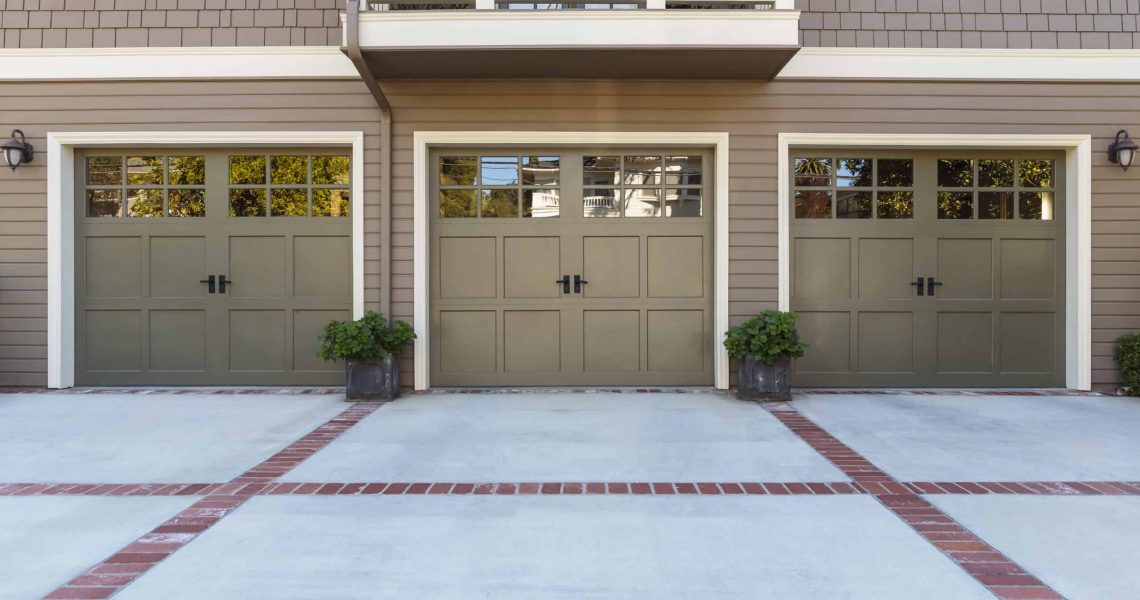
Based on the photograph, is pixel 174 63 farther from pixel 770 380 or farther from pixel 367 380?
pixel 770 380

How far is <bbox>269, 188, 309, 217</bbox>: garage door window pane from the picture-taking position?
6234 millimetres

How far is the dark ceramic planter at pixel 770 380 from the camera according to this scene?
5598mm

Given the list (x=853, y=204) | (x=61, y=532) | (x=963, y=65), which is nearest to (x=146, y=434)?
(x=61, y=532)

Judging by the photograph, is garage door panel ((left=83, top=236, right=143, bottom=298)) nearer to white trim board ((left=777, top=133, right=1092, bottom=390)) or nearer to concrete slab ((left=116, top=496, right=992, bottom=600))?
concrete slab ((left=116, top=496, right=992, bottom=600))

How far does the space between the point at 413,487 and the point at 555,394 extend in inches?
100.0

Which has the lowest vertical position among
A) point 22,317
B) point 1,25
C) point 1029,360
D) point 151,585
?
point 151,585

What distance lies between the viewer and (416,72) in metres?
5.80

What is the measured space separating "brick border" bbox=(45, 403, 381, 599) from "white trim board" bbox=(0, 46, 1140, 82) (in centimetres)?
354

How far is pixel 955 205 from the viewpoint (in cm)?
625

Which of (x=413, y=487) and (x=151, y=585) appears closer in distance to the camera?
(x=151, y=585)

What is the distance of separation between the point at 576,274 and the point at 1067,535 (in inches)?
163

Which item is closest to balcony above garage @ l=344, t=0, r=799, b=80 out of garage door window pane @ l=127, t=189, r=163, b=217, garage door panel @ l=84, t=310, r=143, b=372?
garage door window pane @ l=127, t=189, r=163, b=217

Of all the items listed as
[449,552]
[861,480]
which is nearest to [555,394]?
[861,480]

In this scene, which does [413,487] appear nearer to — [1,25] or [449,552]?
[449,552]
